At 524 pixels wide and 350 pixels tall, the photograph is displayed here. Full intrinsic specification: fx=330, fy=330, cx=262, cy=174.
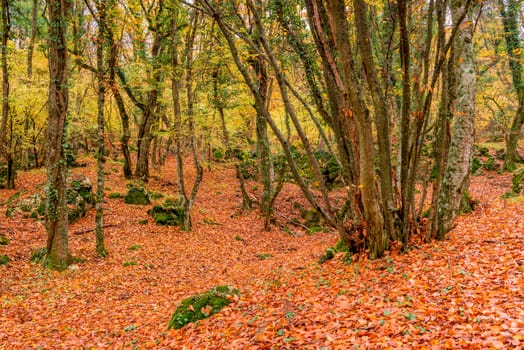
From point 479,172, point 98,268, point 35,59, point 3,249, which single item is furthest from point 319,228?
point 35,59

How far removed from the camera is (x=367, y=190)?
4.97m

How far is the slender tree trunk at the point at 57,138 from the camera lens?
767 centimetres

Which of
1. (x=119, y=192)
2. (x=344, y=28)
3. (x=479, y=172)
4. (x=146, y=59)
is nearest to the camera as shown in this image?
(x=344, y=28)

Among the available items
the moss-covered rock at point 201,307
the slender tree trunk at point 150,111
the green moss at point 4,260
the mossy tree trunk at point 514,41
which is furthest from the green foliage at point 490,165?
the green moss at point 4,260

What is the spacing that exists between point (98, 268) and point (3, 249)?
278 centimetres

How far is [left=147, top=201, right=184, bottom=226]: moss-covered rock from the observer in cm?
1236

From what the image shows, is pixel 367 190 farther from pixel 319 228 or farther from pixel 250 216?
pixel 250 216

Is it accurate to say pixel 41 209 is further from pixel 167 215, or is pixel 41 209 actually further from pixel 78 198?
pixel 167 215

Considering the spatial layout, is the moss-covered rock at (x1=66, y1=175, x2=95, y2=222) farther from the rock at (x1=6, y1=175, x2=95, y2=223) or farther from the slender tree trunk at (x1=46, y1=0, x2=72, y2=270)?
the slender tree trunk at (x1=46, y1=0, x2=72, y2=270)

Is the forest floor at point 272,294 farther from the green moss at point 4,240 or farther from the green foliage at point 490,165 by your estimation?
the green foliage at point 490,165

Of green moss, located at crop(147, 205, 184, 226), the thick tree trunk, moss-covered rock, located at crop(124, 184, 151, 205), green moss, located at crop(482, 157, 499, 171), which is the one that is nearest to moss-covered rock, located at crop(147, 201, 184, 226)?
green moss, located at crop(147, 205, 184, 226)

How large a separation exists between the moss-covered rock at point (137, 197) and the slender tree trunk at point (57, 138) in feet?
19.3

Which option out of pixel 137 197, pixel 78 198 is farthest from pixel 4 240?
pixel 137 197

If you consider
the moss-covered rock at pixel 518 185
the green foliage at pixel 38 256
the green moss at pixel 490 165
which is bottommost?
the green foliage at pixel 38 256
